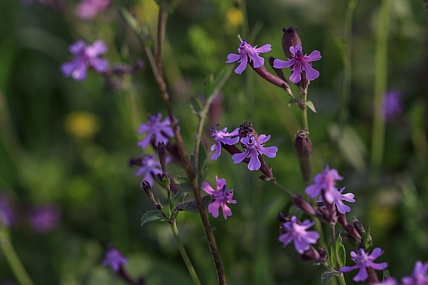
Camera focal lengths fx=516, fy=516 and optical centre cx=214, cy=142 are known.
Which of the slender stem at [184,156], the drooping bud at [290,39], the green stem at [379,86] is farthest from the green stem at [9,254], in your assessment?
the green stem at [379,86]

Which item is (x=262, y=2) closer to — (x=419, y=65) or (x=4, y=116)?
(x=419, y=65)

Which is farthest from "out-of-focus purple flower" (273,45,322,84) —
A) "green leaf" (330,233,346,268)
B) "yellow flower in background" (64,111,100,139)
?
"yellow flower in background" (64,111,100,139)

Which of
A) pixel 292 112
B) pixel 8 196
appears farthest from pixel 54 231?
pixel 292 112

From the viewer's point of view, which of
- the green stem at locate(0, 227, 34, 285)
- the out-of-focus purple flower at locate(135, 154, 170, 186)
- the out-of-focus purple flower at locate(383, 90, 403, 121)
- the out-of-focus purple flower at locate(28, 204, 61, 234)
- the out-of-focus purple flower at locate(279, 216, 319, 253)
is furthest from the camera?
the out-of-focus purple flower at locate(28, 204, 61, 234)

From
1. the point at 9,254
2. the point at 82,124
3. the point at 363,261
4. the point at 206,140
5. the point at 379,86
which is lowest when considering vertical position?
the point at 9,254

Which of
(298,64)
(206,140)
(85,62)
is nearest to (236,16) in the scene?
(206,140)

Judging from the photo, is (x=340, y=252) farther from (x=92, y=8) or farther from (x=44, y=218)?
(x=92, y=8)

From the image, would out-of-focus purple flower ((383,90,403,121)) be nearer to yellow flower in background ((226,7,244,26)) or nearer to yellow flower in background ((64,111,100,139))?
yellow flower in background ((226,7,244,26))
